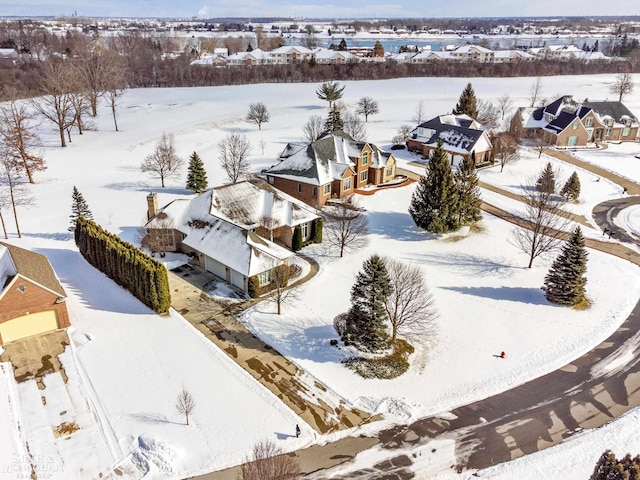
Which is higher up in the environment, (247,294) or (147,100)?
(147,100)

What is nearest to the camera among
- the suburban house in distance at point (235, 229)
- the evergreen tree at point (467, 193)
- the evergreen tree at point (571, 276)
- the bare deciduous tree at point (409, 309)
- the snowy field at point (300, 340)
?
the snowy field at point (300, 340)

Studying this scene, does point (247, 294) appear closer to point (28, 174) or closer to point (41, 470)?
point (41, 470)

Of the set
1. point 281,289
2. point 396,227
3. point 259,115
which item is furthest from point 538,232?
point 259,115

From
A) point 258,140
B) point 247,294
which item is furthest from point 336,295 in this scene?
point 258,140

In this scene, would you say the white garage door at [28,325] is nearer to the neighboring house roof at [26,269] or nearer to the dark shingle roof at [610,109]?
the neighboring house roof at [26,269]

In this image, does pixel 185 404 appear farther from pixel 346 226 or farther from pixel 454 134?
pixel 454 134

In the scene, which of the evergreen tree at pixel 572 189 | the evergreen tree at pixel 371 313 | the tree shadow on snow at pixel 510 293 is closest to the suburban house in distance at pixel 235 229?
the evergreen tree at pixel 371 313
